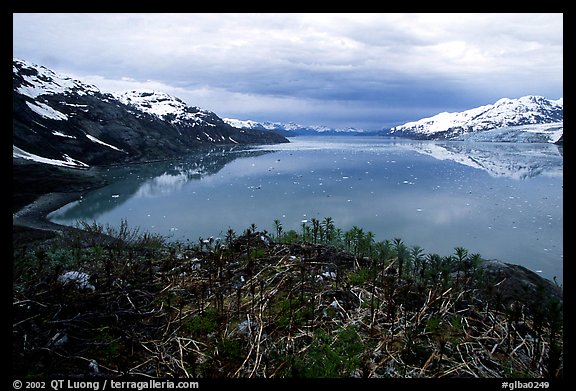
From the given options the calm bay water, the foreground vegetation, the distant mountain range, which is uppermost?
the distant mountain range

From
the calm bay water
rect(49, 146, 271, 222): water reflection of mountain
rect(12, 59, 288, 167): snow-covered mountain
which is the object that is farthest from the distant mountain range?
the calm bay water

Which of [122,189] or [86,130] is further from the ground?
[86,130]

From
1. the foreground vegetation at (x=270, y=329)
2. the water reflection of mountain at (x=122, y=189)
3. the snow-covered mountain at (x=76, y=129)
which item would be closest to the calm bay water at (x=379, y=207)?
the water reflection of mountain at (x=122, y=189)

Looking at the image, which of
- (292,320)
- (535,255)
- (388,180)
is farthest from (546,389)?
(388,180)

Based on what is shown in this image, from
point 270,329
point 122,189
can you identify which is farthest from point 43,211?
point 270,329

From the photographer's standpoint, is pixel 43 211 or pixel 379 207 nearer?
pixel 379 207

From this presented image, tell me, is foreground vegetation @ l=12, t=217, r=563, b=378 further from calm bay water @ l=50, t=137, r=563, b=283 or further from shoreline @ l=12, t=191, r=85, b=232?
shoreline @ l=12, t=191, r=85, b=232

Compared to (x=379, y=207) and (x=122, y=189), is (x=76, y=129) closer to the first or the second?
(x=122, y=189)
